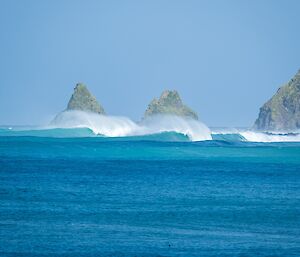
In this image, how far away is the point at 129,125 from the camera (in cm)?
11712

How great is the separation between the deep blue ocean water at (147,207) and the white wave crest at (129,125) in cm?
4615

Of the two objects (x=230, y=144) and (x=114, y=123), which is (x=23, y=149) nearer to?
(x=230, y=144)

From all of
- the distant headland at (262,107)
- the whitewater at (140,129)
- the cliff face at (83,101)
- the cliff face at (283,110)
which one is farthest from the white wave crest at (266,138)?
the cliff face at (283,110)

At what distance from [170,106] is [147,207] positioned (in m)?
104

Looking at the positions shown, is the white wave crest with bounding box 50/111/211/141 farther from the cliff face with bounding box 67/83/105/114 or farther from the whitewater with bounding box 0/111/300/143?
the cliff face with bounding box 67/83/105/114

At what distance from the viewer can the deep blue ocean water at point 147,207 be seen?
27922mm

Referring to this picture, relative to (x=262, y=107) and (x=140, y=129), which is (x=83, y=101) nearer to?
(x=140, y=129)

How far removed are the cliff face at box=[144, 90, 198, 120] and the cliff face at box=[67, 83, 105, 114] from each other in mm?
6851

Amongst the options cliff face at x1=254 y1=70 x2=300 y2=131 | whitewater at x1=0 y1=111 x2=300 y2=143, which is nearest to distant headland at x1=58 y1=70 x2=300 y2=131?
cliff face at x1=254 y1=70 x2=300 y2=131

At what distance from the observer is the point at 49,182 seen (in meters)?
45.3

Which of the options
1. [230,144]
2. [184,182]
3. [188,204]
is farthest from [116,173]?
[230,144]

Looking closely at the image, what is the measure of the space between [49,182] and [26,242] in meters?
17.4

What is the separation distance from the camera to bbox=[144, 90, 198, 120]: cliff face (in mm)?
138875

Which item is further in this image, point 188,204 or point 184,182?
point 184,182
